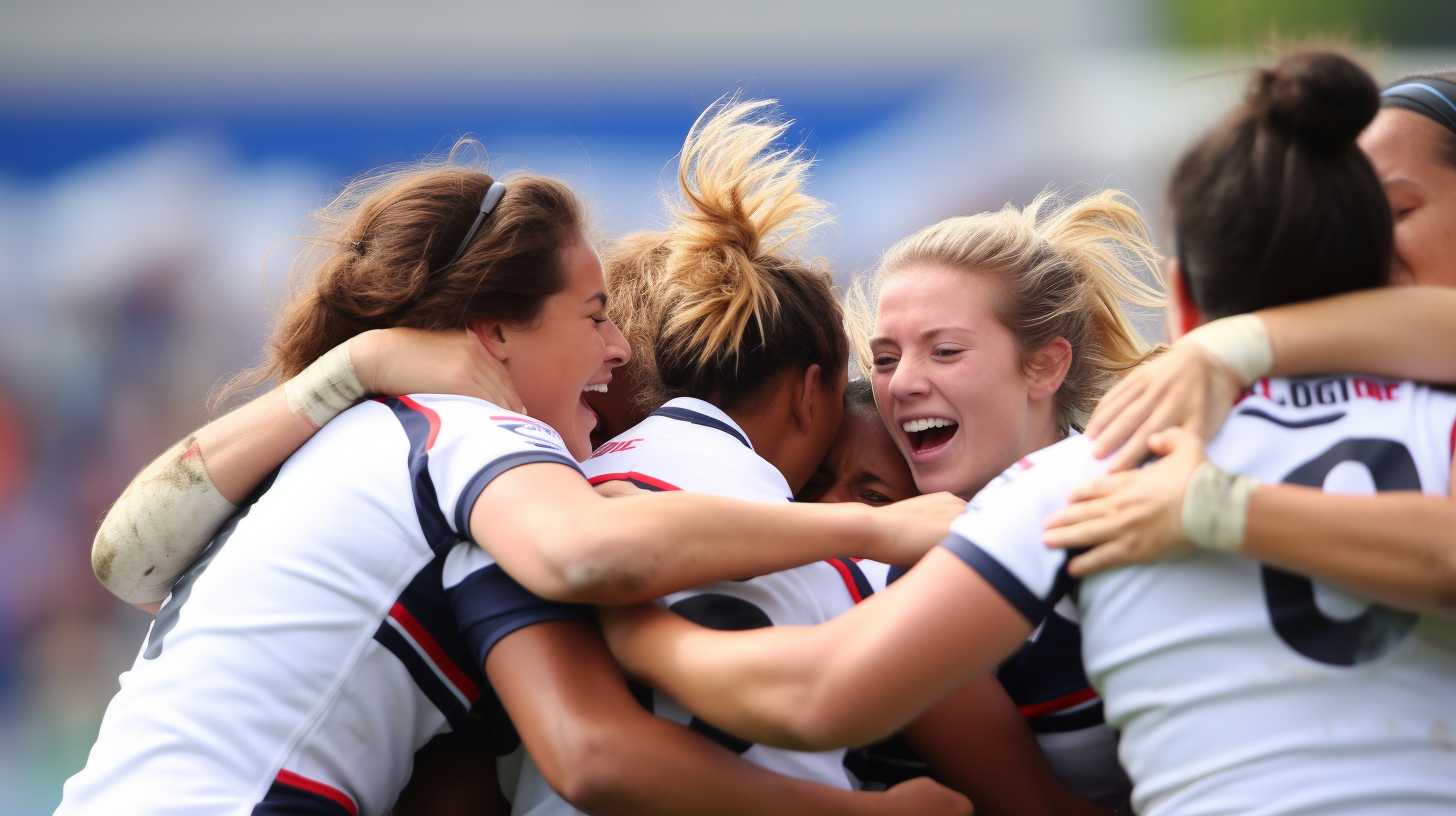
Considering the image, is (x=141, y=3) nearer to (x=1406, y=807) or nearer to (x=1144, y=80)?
(x=1144, y=80)

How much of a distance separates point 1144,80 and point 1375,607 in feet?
27.8

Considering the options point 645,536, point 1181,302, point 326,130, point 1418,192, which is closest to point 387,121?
point 326,130

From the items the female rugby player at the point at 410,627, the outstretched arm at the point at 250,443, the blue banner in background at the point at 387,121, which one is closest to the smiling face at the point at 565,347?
the outstretched arm at the point at 250,443

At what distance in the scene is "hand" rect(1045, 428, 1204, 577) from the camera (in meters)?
1.69

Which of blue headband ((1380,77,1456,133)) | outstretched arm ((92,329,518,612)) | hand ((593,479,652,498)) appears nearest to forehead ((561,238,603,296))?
outstretched arm ((92,329,518,612))

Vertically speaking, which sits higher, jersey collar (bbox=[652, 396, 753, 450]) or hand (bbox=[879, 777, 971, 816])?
jersey collar (bbox=[652, 396, 753, 450])

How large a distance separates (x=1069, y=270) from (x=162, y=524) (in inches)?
80.8

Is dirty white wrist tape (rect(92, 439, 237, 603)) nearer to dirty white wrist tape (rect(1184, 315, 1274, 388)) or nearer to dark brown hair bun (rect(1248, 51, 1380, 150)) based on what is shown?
dirty white wrist tape (rect(1184, 315, 1274, 388))

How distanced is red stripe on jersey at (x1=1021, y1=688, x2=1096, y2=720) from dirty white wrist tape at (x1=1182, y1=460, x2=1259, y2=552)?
0.56 metres

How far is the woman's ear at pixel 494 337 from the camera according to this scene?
8.21ft

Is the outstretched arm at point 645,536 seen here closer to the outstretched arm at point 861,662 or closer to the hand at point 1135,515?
the outstretched arm at point 861,662

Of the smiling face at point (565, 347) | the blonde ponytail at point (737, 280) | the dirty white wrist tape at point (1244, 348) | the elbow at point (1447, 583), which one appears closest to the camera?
the elbow at point (1447, 583)

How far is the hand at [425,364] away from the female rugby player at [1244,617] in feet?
2.57

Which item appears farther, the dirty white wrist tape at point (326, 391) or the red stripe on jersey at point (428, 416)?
the dirty white wrist tape at point (326, 391)
